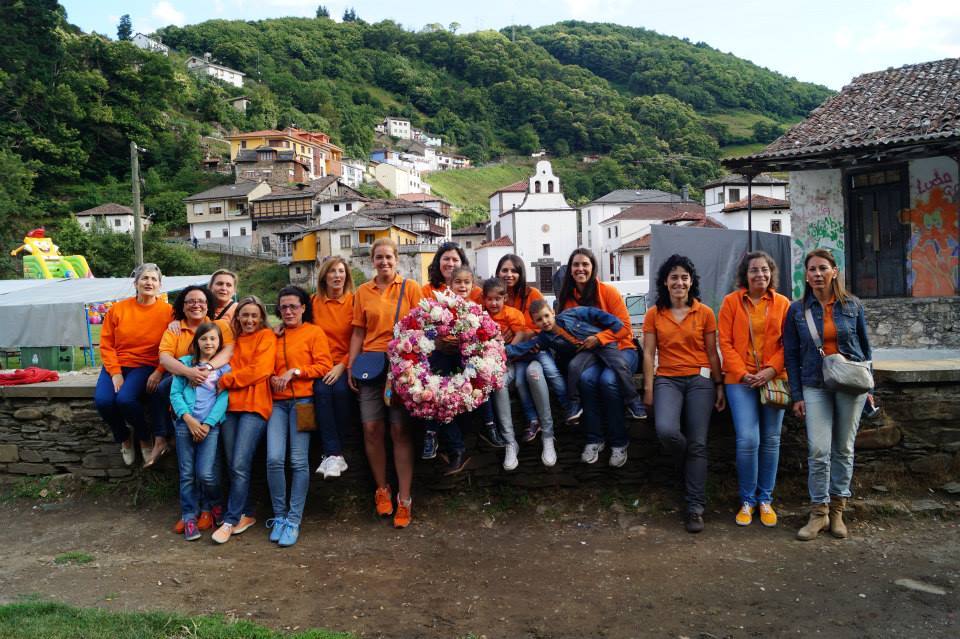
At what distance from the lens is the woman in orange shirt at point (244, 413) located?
191 inches

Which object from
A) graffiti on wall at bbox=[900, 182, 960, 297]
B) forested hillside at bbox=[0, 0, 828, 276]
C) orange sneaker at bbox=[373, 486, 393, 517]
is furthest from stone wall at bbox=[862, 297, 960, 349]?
forested hillside at bbox=[0, 0, 828, 276]

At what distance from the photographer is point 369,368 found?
493 cm

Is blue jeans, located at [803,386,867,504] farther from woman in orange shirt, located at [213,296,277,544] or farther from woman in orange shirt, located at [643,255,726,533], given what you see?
woman in orange shirt, located at [213,296,277,544]

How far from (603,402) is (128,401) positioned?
12.8 ft

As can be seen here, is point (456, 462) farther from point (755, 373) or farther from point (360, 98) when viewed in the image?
point (360, 98)

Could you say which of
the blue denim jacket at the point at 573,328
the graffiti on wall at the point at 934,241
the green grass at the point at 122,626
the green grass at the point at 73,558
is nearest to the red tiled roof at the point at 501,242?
the graffiti on wall at the point at 934,241

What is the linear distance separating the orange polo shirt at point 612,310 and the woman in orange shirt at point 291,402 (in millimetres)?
2118

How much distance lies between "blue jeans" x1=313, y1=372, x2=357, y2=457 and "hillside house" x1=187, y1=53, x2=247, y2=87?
113 m

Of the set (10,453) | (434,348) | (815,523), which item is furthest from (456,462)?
(10,453)

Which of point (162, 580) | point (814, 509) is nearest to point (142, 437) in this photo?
point (162, 580)

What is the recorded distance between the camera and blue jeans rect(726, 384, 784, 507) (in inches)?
184

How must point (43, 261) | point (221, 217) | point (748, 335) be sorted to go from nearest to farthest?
point (748, 335)
point (43, 261)
point (221, 217)

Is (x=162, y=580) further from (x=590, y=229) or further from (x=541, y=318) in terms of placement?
(x=590, y=229)

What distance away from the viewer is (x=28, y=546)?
495 centimetres
